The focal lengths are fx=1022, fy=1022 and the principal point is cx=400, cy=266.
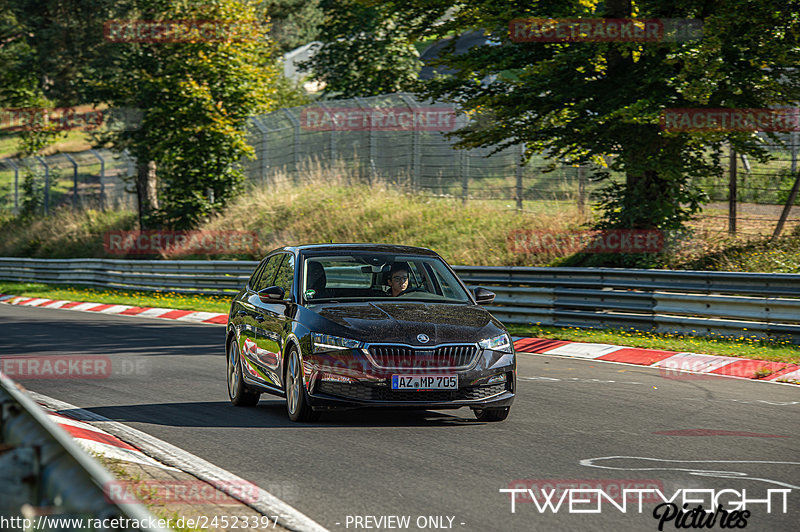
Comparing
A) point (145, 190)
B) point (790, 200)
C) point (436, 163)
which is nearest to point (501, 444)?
point (790, 200)

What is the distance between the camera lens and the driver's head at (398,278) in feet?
31.4

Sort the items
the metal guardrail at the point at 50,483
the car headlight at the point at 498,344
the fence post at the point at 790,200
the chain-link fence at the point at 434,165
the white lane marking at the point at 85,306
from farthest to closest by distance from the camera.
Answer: the white lane marking at the point at 85,306 < the chain-link fence at the point at 434,165 < the fence post at the point at 790,200 < the car headlight at the point at 498,344 < the metal guardrail at the point at 50,483

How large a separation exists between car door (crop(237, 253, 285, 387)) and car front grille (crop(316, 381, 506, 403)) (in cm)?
117

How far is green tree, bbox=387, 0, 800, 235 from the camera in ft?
52.0

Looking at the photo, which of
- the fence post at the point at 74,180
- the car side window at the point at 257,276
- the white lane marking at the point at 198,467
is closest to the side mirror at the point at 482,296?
the car side window at the point at 257,276

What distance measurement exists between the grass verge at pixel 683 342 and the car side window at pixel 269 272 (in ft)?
→ 21.1

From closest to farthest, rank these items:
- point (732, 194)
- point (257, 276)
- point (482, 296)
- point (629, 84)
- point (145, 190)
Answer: point (482, 296)
point (257, 276)
point (629, 84)
point (732, 194)
point (145, 190)

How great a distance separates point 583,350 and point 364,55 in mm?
29992

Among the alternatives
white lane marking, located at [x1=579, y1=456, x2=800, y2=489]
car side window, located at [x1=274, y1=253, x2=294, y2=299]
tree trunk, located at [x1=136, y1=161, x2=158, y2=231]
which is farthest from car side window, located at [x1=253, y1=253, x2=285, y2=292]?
tree trunk, located at [x1=136, y1=161, x2=158, y2=231]

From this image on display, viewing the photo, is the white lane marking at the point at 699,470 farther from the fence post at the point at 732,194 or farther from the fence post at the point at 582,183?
the fence post at the point at 582,183

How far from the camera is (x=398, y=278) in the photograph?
962 centimetres

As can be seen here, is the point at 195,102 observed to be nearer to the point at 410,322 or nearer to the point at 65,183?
the point at 65,183

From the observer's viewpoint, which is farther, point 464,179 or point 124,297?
point 124,297

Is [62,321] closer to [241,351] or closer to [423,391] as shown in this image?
[241,351]
